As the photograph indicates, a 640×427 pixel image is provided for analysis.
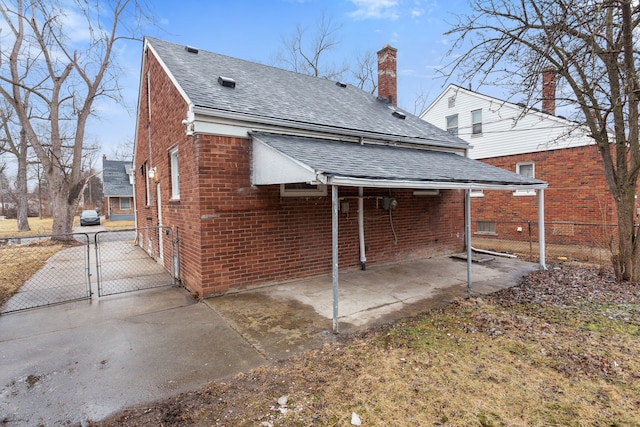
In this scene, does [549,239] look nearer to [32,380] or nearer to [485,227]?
[485,227]

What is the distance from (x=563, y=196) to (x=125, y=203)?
35798mm


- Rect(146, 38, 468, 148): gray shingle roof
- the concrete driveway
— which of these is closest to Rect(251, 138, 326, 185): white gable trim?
Rect(146, 38, 468, 148): gray shingle roof

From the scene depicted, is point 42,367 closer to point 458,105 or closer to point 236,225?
point 236,225

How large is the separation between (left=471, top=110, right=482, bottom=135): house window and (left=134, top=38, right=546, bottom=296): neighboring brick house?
610 cm

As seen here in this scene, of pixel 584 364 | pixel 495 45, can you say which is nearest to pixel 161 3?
pixel 495 45

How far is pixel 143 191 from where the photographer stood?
455 inches

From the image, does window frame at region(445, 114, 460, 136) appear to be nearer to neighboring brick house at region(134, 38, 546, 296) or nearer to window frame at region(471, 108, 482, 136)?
window frame at region(471, 108, 482, 136)

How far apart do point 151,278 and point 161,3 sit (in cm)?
640

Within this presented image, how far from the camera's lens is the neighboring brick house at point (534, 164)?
37.3ft

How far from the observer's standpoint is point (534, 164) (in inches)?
514

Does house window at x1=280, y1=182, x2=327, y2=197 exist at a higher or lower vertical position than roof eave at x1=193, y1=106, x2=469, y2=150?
lower

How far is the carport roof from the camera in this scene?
429cm

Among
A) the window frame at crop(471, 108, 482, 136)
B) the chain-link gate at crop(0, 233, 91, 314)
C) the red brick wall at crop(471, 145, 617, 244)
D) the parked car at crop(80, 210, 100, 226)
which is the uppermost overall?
the window frame at crop(471, 108, 482, 136)

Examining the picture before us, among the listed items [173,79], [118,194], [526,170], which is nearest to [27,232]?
[118,194]
